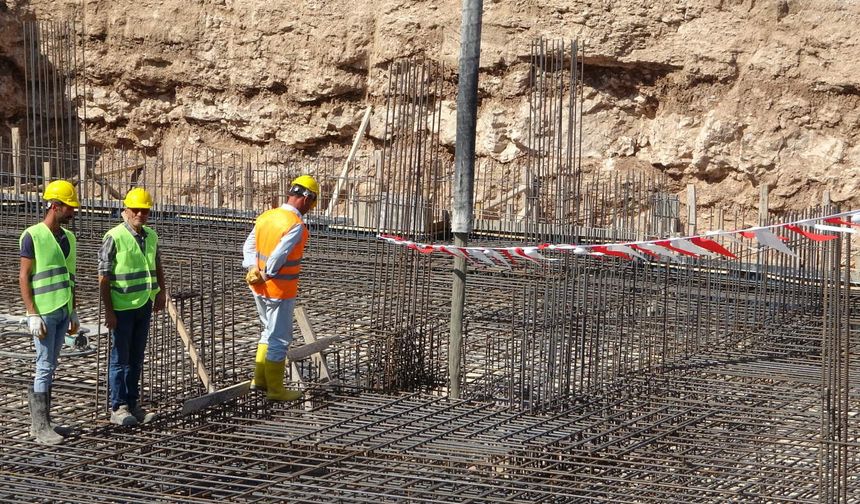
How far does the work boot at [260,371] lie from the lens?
845 cm

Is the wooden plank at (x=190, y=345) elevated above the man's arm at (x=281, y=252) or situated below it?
below

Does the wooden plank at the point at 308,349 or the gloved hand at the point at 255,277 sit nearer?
the gloved hand at the point at 255,277

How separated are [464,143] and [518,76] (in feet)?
34.2

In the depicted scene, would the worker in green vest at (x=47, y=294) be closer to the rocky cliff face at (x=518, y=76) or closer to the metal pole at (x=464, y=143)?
the metal pole at (x=464, y=143)

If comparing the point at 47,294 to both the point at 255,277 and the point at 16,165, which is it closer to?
the point at 255,277

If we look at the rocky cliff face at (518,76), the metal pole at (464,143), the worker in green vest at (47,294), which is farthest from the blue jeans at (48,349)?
the rocky cliff face at (518,76)

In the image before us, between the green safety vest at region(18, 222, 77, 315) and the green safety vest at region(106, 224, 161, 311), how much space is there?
0.27 metres

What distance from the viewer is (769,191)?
1786cm

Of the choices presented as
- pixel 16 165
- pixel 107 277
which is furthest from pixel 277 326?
pixel 16 165

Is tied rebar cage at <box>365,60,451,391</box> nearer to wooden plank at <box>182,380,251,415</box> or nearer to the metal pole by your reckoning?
the metal pole

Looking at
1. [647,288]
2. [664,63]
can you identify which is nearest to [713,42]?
[664,63]

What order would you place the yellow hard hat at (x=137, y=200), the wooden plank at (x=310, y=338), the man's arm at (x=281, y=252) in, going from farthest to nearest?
the wooden plank at (x=310, y=338) → the man's arm at (x=281, y=252) → the yellow hard hat at (x=137, y=200)

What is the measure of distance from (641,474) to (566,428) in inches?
29.9

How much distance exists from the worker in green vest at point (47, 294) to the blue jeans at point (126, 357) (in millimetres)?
302
